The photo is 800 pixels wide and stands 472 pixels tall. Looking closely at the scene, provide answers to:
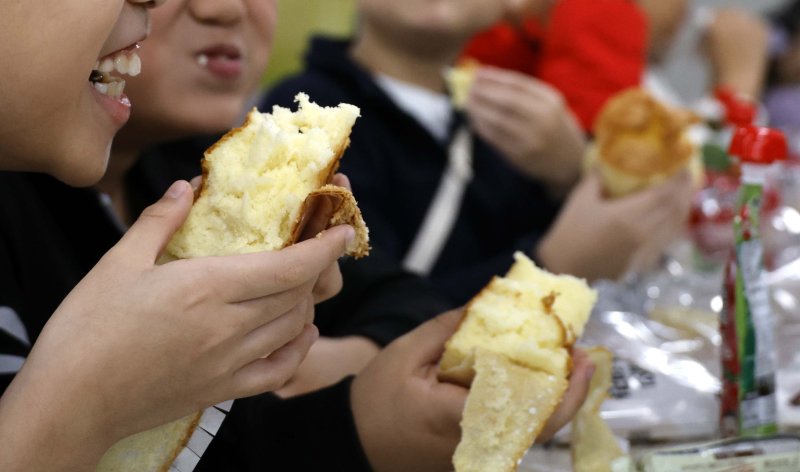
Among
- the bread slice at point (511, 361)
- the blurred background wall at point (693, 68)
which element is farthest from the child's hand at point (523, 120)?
the blurred background wall at point (693, 68)

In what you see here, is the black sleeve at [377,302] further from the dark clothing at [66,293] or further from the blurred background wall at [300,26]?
the blurred background wall at [300,26]

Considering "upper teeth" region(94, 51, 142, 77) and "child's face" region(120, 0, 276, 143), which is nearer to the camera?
"upper teeth" region(94, 51, 142, 77)

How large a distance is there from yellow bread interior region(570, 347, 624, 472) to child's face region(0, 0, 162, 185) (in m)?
0.40

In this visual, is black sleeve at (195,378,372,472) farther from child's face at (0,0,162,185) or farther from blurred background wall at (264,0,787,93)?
blurred background wall at (264,0,787,93)

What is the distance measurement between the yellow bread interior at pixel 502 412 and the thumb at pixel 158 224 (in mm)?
228

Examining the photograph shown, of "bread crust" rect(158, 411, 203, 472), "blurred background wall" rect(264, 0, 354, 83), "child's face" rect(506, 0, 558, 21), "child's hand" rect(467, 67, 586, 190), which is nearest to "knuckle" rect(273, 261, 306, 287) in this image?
"bread crust" rect(158, 411, 203, 472)

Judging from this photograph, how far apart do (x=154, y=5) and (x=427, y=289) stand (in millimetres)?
481

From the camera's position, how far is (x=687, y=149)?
126 cm

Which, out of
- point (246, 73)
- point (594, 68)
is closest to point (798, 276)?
point (594, 68)

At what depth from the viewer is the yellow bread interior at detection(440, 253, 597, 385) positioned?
2.02ft

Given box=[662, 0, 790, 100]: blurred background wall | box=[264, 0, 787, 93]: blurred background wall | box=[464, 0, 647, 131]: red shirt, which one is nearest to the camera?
box=[464, 0, 647, 131]: red shirt

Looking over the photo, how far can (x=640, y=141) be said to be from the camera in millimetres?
1232

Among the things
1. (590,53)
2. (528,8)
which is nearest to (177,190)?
(590,53)

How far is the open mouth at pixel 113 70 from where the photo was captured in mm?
559
